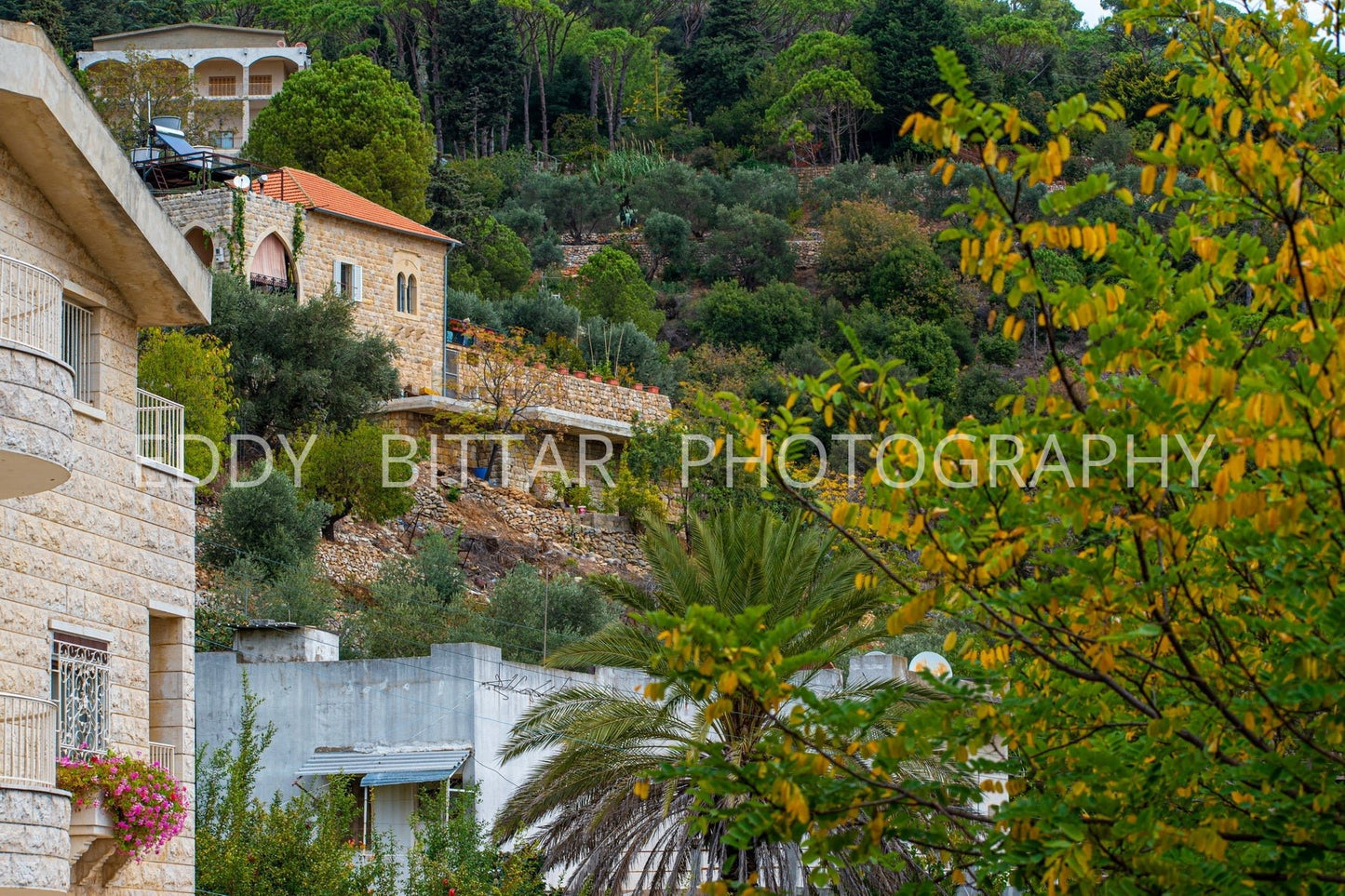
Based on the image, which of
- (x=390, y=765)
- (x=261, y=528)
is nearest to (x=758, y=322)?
(x=261, y=528)

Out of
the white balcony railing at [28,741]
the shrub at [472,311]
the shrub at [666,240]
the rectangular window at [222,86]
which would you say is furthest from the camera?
the rectangular window at [222,86]

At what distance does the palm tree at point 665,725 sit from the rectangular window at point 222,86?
55.2 metres

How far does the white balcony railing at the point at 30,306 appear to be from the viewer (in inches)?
535

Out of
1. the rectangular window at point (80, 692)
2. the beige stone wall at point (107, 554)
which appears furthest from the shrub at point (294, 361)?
the rectangular window at point (80, 692)

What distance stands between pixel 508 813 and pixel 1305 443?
13742 millimetres

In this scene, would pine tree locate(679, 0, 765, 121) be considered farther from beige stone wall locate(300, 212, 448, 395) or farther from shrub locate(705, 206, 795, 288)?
beige stone wall locate(300, 212, 448, 395)

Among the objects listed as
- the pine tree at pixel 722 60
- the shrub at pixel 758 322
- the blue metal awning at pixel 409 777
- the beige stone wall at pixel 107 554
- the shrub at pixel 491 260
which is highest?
the pine tree at pixel 722 60

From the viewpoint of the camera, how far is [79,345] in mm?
15242

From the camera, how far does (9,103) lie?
45.6ft

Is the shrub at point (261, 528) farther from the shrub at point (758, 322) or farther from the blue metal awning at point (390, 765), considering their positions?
the shrub at point (758, 322)

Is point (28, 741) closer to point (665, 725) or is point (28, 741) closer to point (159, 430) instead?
point (159, 430)

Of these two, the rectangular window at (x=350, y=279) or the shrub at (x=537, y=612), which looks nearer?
the shrub at (x=537, y=612)

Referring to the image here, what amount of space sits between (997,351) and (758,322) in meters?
8.16

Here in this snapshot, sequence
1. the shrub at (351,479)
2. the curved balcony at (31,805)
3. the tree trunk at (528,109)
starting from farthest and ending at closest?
the tree trunk at (528,109)
the shrub at (351,479)
the curved balcony at (31,805)
